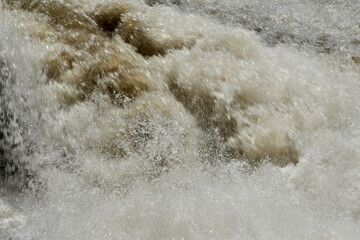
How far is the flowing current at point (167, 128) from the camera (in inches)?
54.6

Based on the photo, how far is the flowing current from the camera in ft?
4.55

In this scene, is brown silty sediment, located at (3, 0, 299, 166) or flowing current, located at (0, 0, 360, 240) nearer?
flowing current, located at (0, 0, 360, 240)

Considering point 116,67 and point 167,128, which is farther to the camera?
point 116,67

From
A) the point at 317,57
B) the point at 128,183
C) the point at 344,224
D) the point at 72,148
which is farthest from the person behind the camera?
the point at 317,57

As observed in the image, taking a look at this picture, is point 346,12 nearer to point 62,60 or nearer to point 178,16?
point 178,16

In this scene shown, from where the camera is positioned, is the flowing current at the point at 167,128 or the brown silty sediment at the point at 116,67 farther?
the brown silty sediment at the point at 116,67

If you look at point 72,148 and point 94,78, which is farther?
point 94,78

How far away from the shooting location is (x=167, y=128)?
167 cm

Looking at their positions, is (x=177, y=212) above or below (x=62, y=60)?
below

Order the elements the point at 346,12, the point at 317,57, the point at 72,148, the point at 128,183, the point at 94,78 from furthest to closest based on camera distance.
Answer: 1. the point at 346,12
2. the point at 317,57
3. the point at 94,78
4. the point at 72,148
5. the point at 128,183

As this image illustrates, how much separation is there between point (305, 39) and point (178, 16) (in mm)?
711

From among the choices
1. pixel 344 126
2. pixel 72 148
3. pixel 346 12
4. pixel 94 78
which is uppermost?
pixel 346 12

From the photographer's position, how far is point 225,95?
1773mm

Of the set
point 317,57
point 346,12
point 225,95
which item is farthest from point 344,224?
point 346,12
